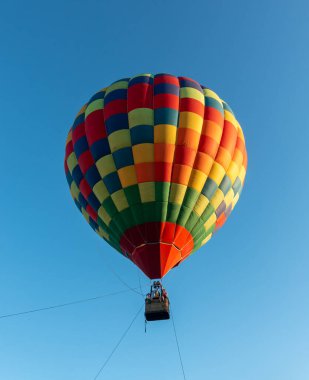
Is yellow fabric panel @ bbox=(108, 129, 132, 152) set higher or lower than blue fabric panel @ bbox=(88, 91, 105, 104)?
lower

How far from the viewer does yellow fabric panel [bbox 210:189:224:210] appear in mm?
11695

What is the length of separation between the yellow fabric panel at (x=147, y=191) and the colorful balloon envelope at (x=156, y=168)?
2 cm

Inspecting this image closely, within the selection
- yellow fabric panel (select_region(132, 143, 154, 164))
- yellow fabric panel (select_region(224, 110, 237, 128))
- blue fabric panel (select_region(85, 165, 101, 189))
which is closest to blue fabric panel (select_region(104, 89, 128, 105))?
yellow fabric panel (select_region(132, 143, 154, 164))

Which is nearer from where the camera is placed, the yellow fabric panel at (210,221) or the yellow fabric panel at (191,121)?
the yellow fabric panel at (191,121)

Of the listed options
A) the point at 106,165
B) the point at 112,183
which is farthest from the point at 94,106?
the point at 112,183

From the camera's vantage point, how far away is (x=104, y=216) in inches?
461

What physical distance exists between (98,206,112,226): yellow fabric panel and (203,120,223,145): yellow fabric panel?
3.40 meters

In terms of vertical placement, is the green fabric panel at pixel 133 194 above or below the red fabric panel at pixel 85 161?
below

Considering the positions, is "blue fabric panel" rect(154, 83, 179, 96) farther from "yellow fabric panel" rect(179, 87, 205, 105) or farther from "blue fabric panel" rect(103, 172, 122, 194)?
"blue fabric panel" rect(103, 172, 122, 194)

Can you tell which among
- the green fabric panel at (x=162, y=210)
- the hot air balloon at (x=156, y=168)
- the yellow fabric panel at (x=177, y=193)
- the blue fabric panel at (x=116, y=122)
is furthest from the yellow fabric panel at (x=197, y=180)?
the blue fabric panel at (x=116, y=122)

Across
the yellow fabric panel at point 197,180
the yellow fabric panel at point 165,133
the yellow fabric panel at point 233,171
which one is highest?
the yellow fabric panel at point 165,133

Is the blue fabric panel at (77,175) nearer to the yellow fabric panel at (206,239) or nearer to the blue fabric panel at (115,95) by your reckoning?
the blue fabric panel at (115,95)

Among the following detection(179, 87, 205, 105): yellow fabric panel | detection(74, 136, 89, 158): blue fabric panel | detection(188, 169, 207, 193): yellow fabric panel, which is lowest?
detection(188, 169, 207, 193): yellow fabric panel

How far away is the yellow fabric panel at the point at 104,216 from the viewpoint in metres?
11.6
